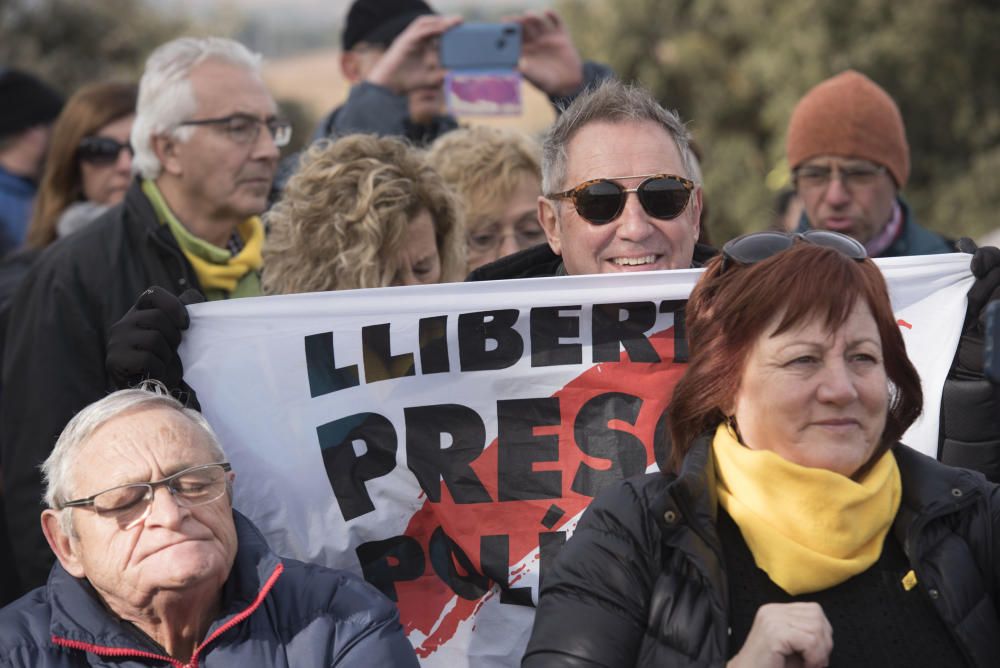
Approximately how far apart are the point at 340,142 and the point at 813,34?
13184mm

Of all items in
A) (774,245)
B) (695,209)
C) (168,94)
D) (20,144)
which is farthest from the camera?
(20,144)

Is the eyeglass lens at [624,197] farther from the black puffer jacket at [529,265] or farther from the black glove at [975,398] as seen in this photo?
the black glove at [975,398]

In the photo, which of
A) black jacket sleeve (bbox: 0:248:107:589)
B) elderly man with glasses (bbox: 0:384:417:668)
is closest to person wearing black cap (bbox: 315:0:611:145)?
black jacket sleeve (bbox: 0:248:107:589)

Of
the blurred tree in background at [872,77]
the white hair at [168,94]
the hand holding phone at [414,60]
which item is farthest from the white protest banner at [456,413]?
the blurred tree in background at [872,77]

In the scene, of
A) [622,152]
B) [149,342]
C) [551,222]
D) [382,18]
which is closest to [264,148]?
[551,222]

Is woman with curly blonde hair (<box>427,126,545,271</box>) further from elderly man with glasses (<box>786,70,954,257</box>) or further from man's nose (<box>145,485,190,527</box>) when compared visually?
man's nose (<box>145,485,190,527</box>)

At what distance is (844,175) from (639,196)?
190cm

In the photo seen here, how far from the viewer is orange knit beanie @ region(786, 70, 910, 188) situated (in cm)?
539

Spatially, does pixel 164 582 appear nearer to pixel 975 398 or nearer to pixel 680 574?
pixel 680 574

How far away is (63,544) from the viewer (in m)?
3.24

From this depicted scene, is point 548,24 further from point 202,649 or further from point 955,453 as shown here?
point 202,649

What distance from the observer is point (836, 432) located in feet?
9.50

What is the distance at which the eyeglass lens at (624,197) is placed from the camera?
373 centimetres

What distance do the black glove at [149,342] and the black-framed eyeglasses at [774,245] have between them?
146 centimetres
